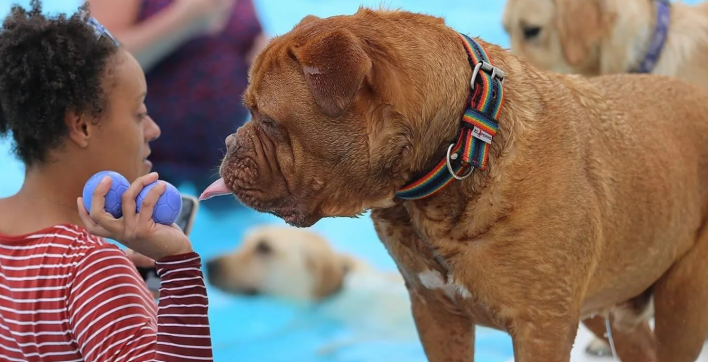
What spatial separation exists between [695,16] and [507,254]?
2.93 meters

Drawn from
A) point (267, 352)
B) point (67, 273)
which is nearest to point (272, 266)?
point (267, 352)

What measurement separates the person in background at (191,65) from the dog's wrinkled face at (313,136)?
2069mm

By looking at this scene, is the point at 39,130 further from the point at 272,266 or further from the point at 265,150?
the point at 272,266

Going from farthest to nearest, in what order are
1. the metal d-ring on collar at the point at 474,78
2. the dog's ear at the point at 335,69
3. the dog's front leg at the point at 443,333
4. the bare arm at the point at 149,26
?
the bare arm at the point at 149,26 < the dog's front leg at the point at 443,333 < the metal d-ring on collar at the point at 474,78 < the dog's ear at the point at 335,69

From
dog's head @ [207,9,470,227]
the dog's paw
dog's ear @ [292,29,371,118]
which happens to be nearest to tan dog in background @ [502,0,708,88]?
the dog's paw

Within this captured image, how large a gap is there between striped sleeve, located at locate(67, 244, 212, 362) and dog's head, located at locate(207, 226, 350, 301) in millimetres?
2452

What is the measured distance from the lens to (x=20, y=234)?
1923 mm

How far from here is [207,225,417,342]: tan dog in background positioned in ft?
14.1

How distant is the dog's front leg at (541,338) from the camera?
1.83 meters

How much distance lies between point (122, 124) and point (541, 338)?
1.21 metres

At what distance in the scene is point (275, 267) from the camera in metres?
4.29

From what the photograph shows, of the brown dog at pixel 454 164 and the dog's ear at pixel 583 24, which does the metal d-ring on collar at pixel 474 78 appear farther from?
the dog's ear at pixel 583 24

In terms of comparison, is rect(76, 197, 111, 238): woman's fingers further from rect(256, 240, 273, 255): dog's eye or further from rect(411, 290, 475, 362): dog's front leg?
rect(256, 240, 273, 255): dog's eye

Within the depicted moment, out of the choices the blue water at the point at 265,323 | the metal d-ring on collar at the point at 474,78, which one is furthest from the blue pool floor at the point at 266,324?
the metal d-ring on collar at the point at 474,78
